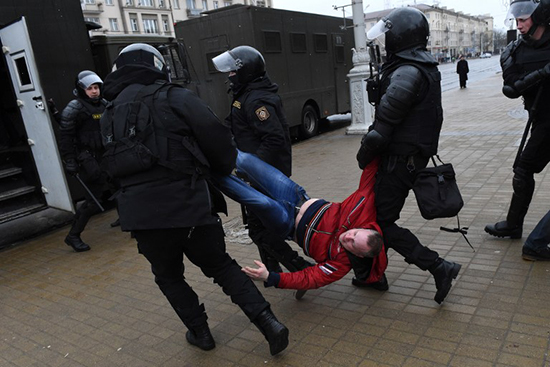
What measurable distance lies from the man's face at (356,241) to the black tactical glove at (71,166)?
3.59 meters

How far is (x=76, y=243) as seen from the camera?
518 centimetres

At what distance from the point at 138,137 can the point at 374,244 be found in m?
1.51

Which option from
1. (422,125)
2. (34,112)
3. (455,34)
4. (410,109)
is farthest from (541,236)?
(455,34)

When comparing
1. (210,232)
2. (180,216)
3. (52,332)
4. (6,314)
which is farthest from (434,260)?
(6,314)

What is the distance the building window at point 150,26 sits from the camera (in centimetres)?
5722

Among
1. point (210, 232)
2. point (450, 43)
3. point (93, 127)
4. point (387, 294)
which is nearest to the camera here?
point (210, 232)

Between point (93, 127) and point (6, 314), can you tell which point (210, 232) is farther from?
point (93, 127)

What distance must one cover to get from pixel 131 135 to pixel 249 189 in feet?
2.68

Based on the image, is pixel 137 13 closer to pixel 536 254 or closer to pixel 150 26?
pixel 150 26

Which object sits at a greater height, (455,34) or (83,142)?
(455,34)

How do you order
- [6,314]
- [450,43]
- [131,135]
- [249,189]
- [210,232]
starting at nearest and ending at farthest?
[131,135]
[210,232]
[249,189]
[6,314]
[450,43]

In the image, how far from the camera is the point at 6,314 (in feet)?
12.5

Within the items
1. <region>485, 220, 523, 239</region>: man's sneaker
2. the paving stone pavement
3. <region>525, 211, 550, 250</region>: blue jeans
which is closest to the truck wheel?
the paving stone pavement

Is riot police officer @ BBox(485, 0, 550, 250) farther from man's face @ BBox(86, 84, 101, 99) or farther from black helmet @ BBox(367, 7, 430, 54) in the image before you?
man's face @ BBox(86, 84, 101, 99)
